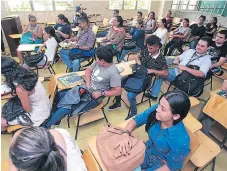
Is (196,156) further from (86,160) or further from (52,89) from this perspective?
(52,89)

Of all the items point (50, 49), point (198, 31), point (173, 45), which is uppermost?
point (198, 31)

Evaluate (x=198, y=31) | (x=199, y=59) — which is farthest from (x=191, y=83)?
(x=198, y=31)

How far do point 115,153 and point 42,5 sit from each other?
6452mm

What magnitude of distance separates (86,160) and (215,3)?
29.6ft

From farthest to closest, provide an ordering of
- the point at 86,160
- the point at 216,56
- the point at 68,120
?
the point at 216,56 < the point at 68,120 < the point at 86,160

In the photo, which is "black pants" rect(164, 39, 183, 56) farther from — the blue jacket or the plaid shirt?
the plaid shirt

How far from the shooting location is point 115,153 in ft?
3.82

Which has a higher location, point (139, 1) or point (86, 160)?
point (139, 1)

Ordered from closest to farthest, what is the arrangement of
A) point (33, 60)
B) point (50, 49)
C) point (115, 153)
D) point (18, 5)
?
point (115, 153)
point (33, 60)
point (50, 49)
point (18, 5)

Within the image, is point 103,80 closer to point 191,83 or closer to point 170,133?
point 170,133

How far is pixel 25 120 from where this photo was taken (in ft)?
5.83

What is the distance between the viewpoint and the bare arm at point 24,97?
62.8 inches

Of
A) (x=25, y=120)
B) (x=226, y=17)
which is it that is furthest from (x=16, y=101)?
(x=226, y=17)

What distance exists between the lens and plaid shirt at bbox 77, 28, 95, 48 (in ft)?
11.1
